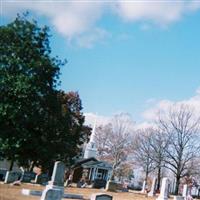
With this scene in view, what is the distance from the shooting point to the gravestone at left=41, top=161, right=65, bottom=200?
744 inches

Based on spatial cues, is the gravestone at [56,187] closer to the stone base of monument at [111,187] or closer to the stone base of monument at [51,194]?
the stone base of monument at [51,194]

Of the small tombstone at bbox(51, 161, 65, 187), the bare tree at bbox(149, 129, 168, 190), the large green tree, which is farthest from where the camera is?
the bare tree at bbox(149, 129, 168, 190)

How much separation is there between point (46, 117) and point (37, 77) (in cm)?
384

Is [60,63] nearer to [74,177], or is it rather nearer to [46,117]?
[46,117]

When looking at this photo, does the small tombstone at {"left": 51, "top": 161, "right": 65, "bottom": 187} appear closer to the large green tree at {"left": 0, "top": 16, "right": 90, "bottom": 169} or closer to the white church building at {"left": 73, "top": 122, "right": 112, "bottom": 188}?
the large green tree at {"left": 0, "top": 16, "right": 90, "bottom": 169}

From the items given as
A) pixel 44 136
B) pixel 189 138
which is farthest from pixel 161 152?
pixel 44 136

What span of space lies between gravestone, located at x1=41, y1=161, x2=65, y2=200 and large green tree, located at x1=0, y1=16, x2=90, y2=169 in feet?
32.1

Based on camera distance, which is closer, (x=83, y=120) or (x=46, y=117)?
(x=46, y=117)

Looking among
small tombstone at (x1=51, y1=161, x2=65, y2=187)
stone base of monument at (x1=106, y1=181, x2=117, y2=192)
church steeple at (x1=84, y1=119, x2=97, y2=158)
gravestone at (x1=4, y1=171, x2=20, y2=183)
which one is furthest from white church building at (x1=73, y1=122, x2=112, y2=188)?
small tombstone at (x1=51, y1=161, x2=65, y2=187)

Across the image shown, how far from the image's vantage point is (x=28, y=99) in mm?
30984

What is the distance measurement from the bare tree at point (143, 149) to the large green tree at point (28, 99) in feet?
84.8

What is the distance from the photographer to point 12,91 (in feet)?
98.9

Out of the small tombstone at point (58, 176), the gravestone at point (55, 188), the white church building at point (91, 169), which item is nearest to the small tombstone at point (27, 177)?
the gravestone at point (55, 188)

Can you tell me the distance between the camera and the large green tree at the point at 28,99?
30306 millimetres
